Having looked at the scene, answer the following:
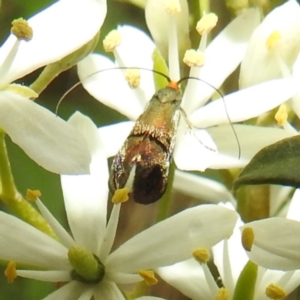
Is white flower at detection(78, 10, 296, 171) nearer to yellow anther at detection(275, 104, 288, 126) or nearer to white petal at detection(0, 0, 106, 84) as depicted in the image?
yellow anther at detection(275, 104, 288, 126)

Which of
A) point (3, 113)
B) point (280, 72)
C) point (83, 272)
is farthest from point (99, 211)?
point (280, 72)

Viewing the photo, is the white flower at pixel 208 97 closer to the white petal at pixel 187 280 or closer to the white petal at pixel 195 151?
the white petal at pixel 195 151

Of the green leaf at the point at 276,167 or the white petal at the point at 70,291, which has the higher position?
the green leaf at the point at 276,167

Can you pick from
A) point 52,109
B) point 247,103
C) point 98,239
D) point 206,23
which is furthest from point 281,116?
point 52,109

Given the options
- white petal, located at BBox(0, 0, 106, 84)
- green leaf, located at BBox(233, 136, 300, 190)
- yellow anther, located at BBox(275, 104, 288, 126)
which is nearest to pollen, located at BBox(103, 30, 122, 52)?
white petal, located at BBox(0, 0, 106, 84)

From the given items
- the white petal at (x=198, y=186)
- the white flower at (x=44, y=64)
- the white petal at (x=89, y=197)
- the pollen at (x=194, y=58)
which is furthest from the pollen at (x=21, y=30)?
the white petal at (x=198, y=186)

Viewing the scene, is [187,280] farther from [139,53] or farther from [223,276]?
[139,53]

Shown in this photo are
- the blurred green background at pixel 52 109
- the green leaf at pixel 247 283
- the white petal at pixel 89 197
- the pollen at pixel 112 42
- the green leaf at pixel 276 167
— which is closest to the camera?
the green leaf at pixel 276 167
